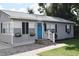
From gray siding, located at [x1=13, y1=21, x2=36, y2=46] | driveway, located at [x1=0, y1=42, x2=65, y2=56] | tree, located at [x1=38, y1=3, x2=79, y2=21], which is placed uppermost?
tree, located at [x1=38, y1=3, x2=79, y2=21]

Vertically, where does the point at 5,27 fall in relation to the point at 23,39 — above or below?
above

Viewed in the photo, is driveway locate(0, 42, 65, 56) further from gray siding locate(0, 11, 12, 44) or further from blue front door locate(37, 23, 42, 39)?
blue front door locate(37, 23, 42, 39)

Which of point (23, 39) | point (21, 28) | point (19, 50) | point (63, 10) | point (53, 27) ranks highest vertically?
point (63, 10)

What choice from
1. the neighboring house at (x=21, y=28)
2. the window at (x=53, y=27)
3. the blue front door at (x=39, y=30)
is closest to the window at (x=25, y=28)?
the neighboring house at (x=21, y=28)

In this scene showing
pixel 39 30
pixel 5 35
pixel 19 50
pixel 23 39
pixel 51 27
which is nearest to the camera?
pixel 19 50

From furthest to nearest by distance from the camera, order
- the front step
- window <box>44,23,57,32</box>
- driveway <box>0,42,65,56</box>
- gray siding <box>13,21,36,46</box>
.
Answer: window <box>44,23,57,32</box>
the front step
gray siding <box>13,21,36,46</box>
driveway <box>0,42,65,56</box>

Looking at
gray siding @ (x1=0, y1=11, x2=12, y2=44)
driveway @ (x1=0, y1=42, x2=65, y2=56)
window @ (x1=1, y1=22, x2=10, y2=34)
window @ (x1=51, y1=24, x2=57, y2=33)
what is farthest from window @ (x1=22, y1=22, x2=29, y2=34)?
window @ (x1=51, y1=24, x2=57, y2=33)

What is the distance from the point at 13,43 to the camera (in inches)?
593

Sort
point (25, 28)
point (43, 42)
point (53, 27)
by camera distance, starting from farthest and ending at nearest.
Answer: point (53, 27) → point (43, 42) → point (25, 28)

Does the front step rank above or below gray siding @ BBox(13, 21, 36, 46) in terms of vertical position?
below

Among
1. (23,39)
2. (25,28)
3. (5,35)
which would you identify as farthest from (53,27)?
(5,35)

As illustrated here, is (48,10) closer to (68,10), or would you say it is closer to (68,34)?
(68,10)

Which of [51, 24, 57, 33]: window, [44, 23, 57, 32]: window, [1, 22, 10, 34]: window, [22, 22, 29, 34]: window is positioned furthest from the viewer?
[51, 24, 57, 33]: window

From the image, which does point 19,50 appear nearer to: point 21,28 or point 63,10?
point 21,28
